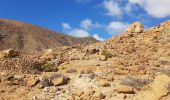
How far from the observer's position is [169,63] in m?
19.8

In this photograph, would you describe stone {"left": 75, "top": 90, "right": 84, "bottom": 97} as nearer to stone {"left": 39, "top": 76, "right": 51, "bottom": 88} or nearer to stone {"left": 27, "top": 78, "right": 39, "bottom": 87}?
stone {"left": 39, "top": 76, "right": 51, "bottom": 88}

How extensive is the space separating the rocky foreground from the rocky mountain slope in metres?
57.9

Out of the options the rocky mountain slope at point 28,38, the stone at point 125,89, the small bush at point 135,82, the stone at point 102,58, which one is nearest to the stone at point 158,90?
the stone at point 125,89

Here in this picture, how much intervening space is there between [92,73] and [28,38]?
77.6m

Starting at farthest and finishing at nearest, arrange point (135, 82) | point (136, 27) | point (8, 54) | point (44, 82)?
point (136, 27) → point (8, 54) → point (44, 82) → point (135, 82)

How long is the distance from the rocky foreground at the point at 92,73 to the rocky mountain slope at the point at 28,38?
5785 centimetres

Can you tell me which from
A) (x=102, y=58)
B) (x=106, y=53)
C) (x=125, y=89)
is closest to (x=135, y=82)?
(x=125, y=89)

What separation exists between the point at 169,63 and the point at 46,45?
7470cm

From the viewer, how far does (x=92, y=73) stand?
56.3 ft

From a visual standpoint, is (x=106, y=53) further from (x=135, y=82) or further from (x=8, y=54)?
(x=135, y=82)

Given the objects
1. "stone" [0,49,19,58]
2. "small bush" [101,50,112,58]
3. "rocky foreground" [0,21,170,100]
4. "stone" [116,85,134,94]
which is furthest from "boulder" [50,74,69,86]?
"small bush" [101,50,112,58]

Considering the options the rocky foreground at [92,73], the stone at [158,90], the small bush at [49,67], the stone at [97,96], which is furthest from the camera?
the small bush at [49,67]

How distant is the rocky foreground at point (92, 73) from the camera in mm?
14398

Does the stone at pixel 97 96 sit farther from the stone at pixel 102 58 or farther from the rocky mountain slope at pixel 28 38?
the rocky mountain slope at pixel 28 38
